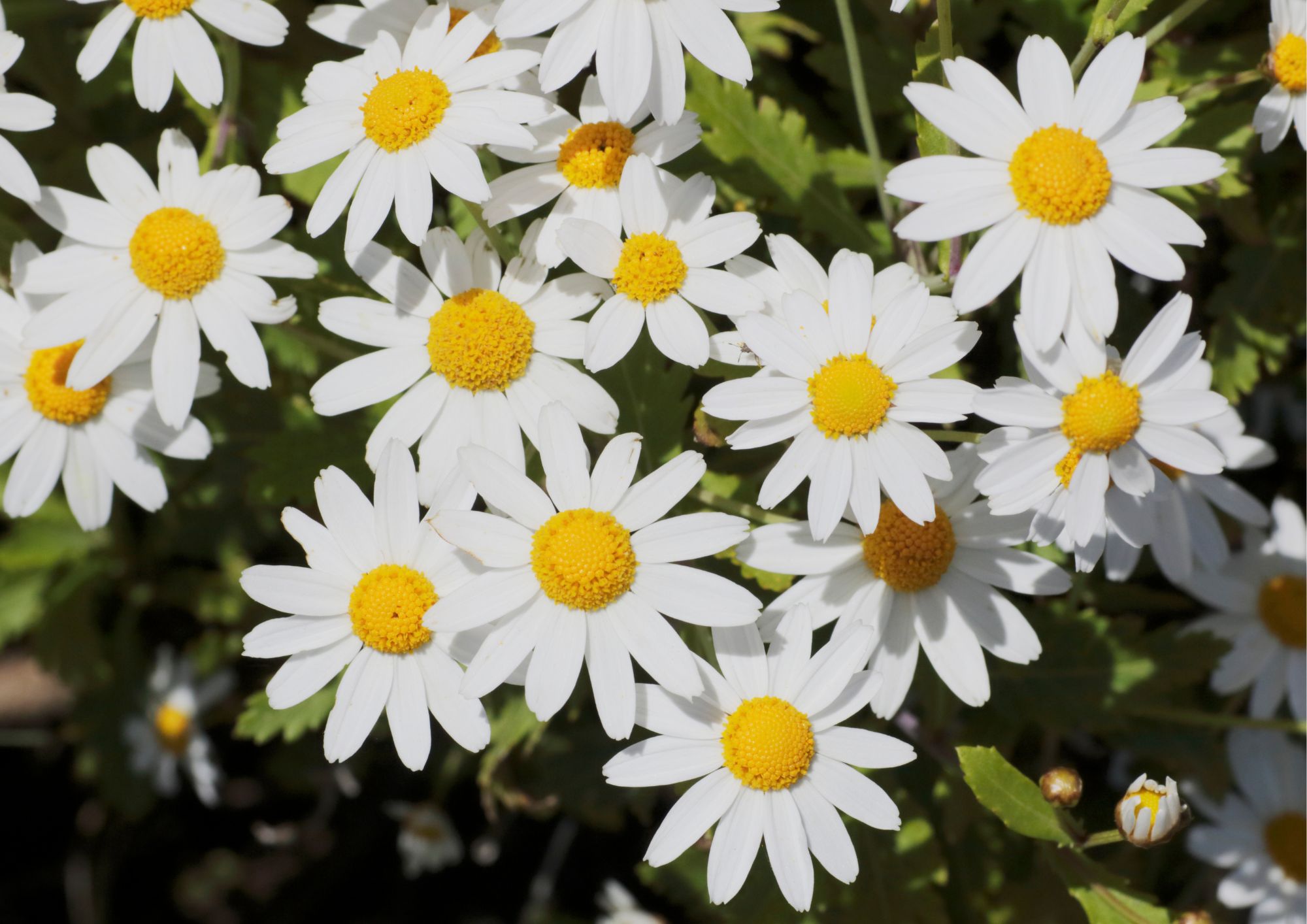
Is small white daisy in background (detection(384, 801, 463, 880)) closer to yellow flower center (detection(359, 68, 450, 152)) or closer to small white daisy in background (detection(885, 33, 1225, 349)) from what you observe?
yellow flower center (detection(359, 68, 450, 152))

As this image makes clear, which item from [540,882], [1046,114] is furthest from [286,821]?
[1046,114]

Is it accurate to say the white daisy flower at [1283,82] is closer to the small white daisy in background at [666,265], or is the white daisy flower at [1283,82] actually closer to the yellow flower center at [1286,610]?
the small white daisy in background at [666,265]

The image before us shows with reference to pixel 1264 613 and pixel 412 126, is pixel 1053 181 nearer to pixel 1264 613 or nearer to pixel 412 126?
pixel 412 126

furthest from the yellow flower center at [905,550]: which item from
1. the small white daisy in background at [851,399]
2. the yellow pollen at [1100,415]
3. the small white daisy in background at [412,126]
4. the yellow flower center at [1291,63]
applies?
the yellow flower center at [1291,63]

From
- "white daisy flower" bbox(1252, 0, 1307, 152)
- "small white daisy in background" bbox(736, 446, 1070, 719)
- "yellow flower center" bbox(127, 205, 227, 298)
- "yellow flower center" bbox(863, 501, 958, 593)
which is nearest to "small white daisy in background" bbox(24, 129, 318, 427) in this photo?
"yellow flower center" bbox(127, 205, 227, 298)

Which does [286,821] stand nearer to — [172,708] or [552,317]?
Result: [172,708]
